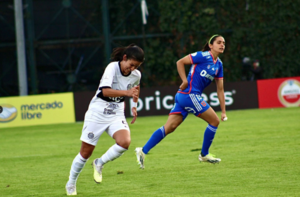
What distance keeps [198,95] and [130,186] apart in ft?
7.03

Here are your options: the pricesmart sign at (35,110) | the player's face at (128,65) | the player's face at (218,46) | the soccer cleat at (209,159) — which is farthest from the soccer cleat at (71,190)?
the pricesmart sign at (35,110)

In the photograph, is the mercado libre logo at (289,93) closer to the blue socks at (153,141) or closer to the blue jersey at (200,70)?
the blue jersey at (200,70)

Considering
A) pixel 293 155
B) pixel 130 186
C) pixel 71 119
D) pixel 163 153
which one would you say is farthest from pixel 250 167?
→ pixel 71 119

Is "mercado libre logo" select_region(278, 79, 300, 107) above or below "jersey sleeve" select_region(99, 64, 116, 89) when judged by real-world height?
below

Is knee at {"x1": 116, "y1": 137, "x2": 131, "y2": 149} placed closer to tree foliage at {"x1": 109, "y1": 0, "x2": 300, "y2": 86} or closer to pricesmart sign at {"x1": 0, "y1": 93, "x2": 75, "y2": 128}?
pricesmart sign at {"x1": 0, "y1": 93, "x2": 75, "y2": 128}

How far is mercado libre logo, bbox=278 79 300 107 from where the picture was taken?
62.6ft

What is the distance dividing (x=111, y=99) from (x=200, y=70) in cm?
226

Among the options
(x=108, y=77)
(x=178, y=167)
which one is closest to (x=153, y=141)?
(x=178, y=167)

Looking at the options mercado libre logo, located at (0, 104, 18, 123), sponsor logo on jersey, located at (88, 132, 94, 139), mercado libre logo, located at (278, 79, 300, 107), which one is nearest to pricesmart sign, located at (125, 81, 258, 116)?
mercado libre logo, located at (278, 79, 300, 107)

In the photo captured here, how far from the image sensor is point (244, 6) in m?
24.9

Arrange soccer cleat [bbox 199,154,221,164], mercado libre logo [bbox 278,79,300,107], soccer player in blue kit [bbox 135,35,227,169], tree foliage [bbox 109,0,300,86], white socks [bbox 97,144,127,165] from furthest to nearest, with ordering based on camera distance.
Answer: tree foliage [bbox 109,0,300,86] < mercado libre logo [bbox 278,79,300,107] < soccer player in blue kit [bbox 135,35,227,169] < soccer cleat [bbox 199,154,221,164] < white socks [bbox 97,144,127,165]

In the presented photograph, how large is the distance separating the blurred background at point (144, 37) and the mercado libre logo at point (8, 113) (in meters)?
6.08

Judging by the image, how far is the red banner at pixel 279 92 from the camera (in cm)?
1911

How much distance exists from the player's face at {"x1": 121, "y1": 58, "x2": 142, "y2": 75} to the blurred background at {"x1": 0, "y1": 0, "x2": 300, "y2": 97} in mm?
18583
